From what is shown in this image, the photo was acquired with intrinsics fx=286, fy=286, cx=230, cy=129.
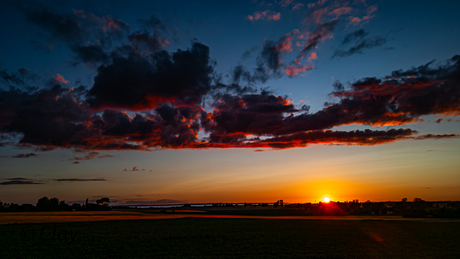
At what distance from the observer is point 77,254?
2148 cm

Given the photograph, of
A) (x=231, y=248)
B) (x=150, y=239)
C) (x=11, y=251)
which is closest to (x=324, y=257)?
(x=231, y=248)

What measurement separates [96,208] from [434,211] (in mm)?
119297

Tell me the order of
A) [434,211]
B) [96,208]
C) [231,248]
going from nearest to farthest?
[231,248]
[434,211]
[96,208]

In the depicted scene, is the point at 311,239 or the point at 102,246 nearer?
the point at 102,246

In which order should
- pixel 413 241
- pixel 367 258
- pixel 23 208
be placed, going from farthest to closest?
pixel 23 208 < pixel 413 241 < pixel 367 258

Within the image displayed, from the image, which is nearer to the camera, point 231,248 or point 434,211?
point 231,248

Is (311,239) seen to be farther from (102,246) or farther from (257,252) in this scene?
(102,246)

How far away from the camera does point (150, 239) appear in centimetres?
2905

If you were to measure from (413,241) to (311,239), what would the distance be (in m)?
9.89

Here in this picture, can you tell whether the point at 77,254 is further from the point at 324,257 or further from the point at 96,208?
the point at 96,208

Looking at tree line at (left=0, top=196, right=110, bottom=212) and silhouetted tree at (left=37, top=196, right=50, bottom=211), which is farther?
silhouetted tree at (left=37, top=196, right=50, bottom=211)

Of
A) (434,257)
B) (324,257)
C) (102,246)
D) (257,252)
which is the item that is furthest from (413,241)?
(102,246)

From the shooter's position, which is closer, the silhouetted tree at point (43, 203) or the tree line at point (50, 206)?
the tree line at point (50, 206)

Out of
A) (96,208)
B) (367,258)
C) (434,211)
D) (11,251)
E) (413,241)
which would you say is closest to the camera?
(367,258)
